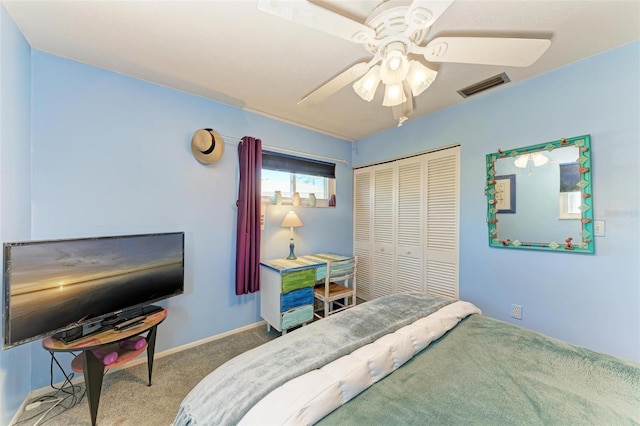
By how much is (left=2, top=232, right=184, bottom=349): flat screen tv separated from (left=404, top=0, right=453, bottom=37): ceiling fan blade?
2.15 meters

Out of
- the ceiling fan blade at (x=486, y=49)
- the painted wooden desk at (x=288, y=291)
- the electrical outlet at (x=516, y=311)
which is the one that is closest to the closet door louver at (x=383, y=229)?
the painted wooden desk at (x=288, y=291)

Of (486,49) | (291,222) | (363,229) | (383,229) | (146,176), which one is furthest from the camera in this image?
(363,229)

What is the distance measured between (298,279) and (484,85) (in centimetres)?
253

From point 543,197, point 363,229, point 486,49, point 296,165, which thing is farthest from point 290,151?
point 543,197

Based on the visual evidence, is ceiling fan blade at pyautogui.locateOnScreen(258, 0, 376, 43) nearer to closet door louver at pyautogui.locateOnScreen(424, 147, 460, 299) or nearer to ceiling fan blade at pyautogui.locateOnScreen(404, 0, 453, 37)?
ceiling fan blade at pyautogui.locateOnScreen(404, 0, 453, 37)

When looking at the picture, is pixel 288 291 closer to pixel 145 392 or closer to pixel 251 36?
pixel 145 392

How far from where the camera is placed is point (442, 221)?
8.84ft

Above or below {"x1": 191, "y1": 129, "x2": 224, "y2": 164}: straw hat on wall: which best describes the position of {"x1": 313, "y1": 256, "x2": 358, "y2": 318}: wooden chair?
below

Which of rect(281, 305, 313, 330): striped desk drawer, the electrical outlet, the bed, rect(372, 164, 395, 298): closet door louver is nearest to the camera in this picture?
the bed

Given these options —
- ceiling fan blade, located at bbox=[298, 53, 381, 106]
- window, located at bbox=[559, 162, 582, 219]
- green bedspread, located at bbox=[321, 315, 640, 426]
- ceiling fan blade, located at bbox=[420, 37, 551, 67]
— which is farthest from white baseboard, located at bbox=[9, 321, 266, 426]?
window, located at bbox=[559, 162, 582, 219]

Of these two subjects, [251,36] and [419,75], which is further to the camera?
[251,36]

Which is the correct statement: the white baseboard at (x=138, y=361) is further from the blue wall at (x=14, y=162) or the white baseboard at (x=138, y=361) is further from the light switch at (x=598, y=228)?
the light switch at (x=598, y=228)

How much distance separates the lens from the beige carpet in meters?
1.50

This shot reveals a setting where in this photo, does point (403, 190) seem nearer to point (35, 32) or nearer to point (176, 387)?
point (176, 387)
